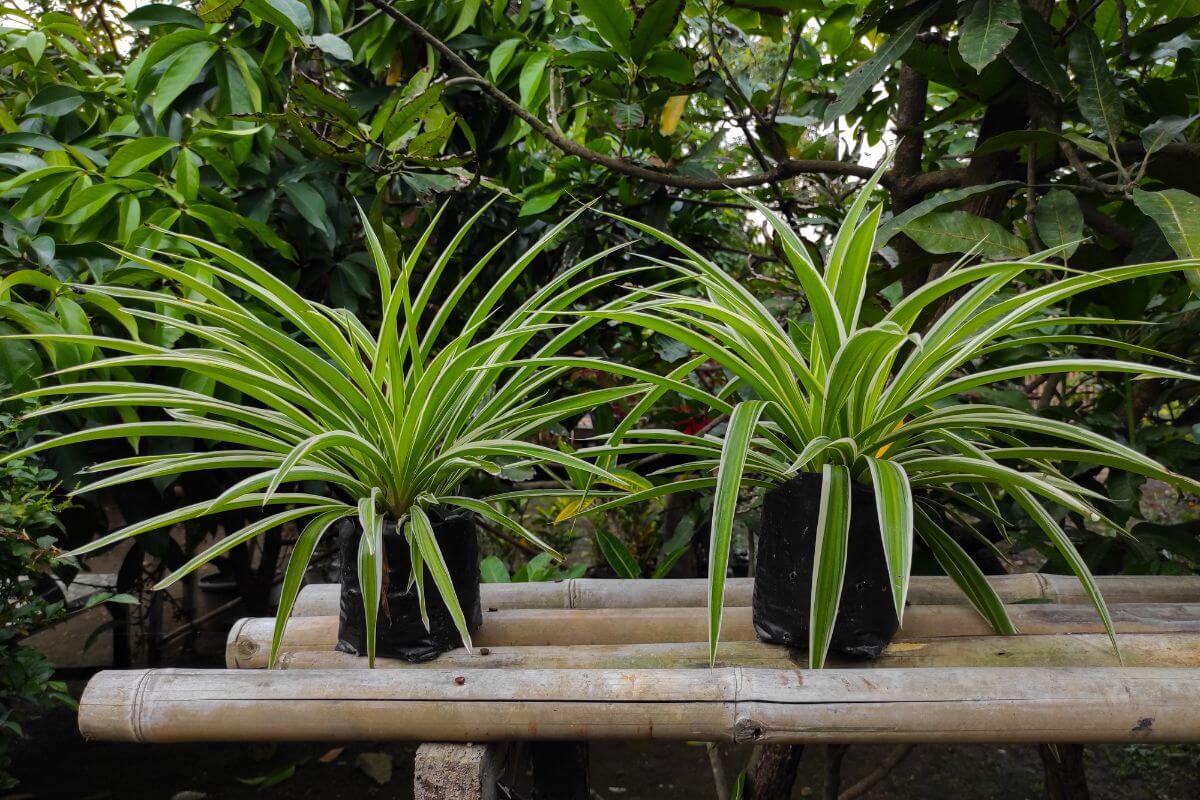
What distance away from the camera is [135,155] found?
1436 mm

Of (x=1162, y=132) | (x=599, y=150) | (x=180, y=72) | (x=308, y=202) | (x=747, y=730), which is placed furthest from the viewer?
(x=599, y=150)

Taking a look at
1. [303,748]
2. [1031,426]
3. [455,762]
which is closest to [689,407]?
[1031,426]

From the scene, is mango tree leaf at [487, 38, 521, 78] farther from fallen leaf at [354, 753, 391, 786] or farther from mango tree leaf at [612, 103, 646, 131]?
fallen leaf at [354, 753, 391, 786]

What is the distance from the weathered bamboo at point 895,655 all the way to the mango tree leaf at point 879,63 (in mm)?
731

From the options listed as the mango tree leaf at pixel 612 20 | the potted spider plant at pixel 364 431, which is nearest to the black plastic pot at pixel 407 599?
the potted spider plant at pixel 364 431

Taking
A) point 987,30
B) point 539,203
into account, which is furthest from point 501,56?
point 987,30

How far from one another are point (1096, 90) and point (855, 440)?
0.67 meters

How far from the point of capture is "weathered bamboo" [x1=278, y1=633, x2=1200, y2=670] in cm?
92

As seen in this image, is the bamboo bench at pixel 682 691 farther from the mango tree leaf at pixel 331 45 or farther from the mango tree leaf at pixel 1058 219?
the mango tree leaf at pixel 331 45

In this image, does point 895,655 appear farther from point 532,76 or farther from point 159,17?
point 159,17

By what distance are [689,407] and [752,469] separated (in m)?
0.85

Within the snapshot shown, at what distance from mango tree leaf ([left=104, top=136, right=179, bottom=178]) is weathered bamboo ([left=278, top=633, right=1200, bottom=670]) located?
943 mm

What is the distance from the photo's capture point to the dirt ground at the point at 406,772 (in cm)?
197

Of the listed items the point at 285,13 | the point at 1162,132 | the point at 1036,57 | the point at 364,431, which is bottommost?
the point at 364,431
